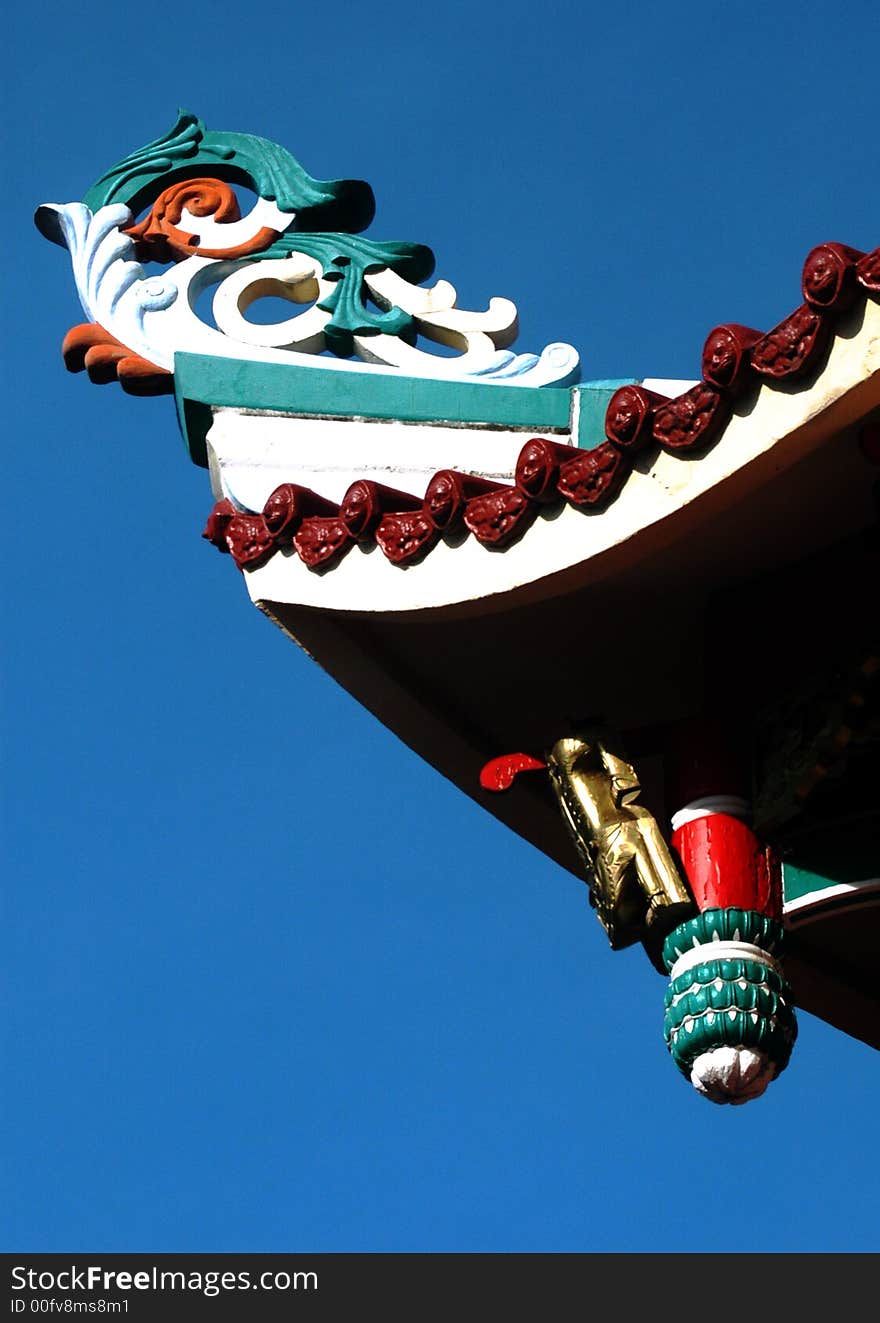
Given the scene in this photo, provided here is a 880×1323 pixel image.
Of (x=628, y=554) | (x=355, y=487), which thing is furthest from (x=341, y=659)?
(x=628, y=554)

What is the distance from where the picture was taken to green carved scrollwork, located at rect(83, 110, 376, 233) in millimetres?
7562

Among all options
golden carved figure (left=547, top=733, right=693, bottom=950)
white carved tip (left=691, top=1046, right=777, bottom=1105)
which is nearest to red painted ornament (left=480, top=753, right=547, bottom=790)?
golden carved figure (left=547, top=733, right=693, bottom=950)

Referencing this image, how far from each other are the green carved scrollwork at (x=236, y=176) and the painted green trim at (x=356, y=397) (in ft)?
2.70

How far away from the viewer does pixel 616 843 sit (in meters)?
5.71

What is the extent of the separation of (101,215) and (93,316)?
408mm

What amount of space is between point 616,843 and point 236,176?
114 inches

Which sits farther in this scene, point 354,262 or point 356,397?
point 354,262

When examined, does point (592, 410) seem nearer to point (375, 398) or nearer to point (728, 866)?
point (375, 398)

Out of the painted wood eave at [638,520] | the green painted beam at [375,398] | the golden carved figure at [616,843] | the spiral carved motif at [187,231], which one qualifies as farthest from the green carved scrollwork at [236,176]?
the golden carved figure at [616,843]

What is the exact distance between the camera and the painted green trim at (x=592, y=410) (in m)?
6.77

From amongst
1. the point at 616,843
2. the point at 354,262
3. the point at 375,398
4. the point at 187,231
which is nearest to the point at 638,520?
the point at 616,843

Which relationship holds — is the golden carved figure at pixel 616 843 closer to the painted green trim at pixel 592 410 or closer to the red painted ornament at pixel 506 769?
the red painted ornament at pixel 506 769

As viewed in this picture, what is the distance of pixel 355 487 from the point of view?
6008 mm

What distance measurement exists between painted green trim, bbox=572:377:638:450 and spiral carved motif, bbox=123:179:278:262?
45.1 inches
